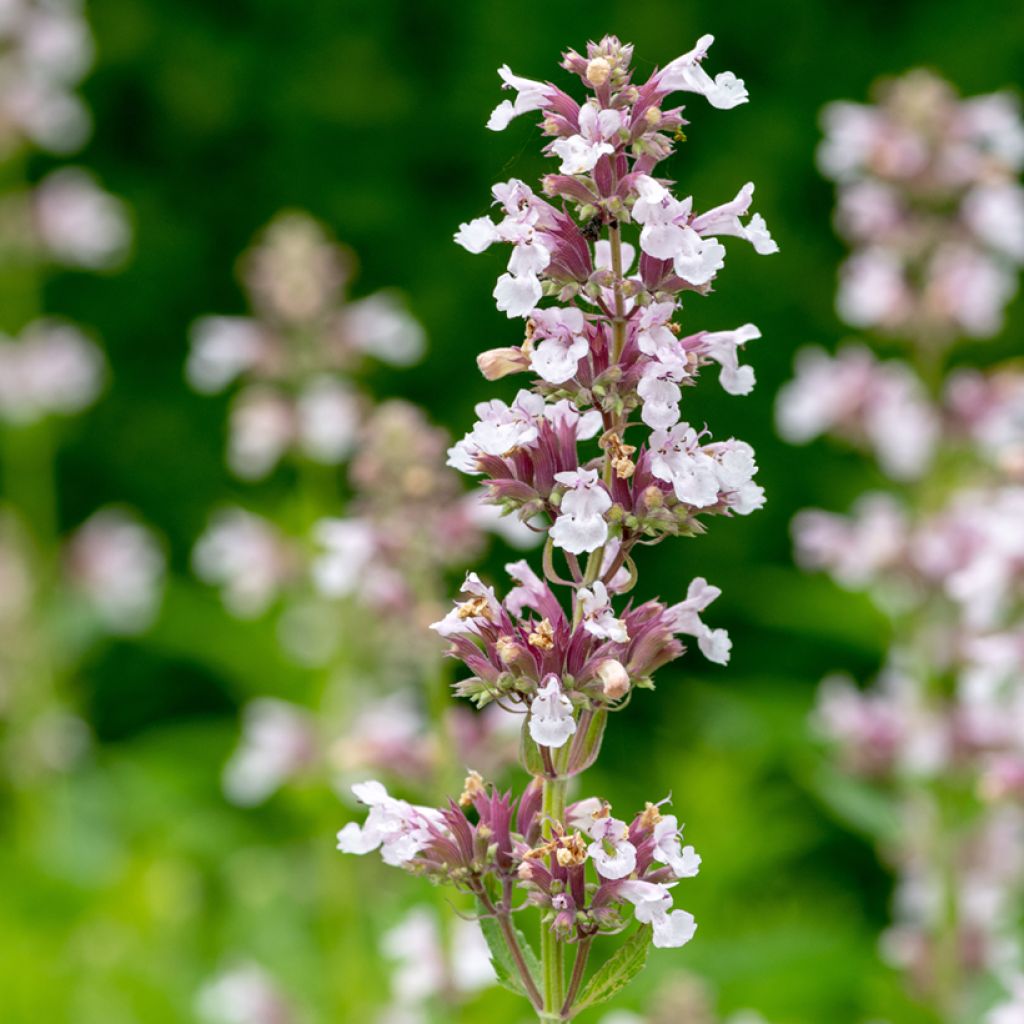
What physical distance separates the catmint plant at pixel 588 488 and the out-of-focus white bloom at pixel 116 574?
440 centimetres

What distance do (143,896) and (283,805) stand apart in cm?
129

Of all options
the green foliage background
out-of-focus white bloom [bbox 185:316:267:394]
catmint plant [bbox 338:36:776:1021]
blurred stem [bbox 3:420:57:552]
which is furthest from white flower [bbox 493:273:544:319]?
blurred stem [bbox 3:420:57:552]

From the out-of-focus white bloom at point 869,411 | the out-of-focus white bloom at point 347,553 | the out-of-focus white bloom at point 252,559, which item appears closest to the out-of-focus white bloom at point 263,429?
the out-of-focus white bloom at point 252,559

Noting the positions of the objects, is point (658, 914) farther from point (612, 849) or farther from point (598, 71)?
point (598, 71)

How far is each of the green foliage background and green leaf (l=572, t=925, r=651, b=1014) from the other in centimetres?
287

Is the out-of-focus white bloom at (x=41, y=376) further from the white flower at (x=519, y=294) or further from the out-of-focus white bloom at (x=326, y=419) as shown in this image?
the white flower at (x=519, y=294)

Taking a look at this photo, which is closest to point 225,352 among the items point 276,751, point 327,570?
point 276,751

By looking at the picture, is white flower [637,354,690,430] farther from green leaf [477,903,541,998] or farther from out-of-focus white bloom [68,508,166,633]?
out-of-focus white bloom [68,508,166,633]

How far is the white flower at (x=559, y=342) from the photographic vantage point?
133cm

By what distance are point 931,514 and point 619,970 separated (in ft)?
7.19

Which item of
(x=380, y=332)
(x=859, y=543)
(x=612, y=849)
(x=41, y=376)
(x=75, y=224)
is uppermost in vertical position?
(x=75, y=224)

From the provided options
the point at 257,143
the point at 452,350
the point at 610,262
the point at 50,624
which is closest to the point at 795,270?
the point at 452,350

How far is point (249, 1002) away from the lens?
3.46 metres

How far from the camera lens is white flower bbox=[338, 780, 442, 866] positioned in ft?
4.83
